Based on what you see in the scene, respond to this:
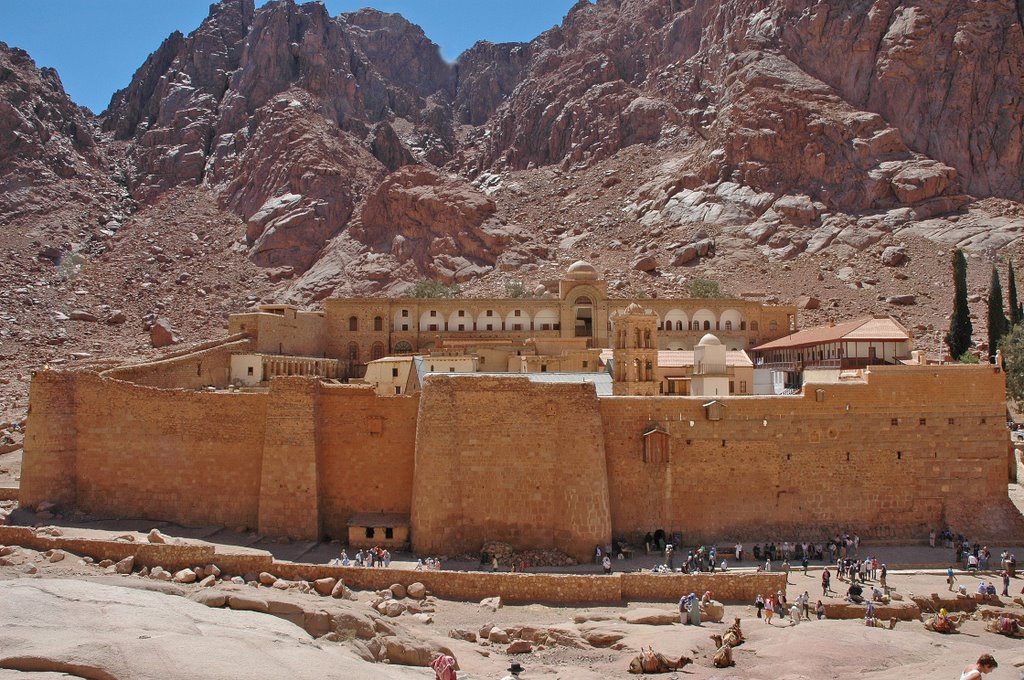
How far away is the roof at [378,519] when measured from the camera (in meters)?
21.2

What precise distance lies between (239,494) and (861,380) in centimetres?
1610

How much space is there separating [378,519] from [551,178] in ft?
217

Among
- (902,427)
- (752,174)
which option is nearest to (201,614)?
(902,427)

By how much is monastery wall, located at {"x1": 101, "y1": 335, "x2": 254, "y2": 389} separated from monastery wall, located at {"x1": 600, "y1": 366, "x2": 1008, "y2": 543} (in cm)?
1514

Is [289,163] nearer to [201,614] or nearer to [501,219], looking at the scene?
[501,219]

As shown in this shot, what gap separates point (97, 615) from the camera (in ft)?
40.4

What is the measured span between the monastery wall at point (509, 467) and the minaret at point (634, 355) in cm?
547

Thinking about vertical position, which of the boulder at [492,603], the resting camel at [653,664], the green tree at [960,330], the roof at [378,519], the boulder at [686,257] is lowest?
the resting camel at [653,664]

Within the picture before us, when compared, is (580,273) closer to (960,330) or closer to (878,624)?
(960,330)

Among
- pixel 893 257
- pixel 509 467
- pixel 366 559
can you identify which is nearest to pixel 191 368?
pixel 366 559

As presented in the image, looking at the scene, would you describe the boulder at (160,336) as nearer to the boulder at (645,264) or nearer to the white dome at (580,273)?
the white dome at (580,273)

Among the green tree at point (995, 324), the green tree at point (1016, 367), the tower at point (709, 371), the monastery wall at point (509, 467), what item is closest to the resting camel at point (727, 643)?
the monastery wall at point (509, 467)

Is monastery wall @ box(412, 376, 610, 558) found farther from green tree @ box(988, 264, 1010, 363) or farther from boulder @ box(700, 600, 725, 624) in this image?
green tree @ box(988, 264, 1010, 363)

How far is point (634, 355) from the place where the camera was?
1035 inches
